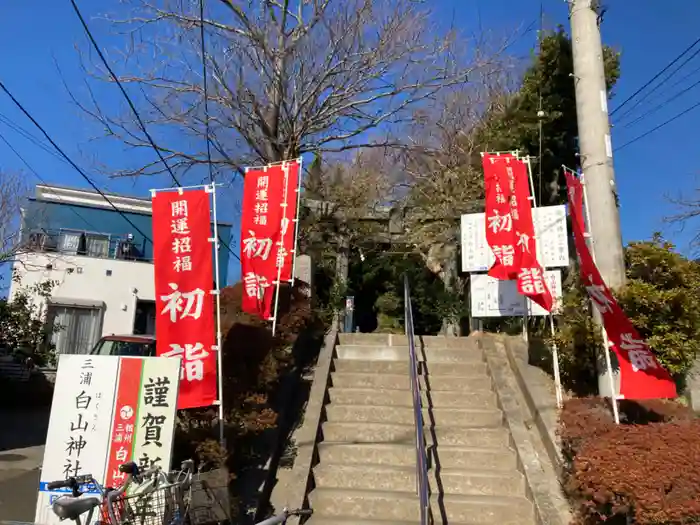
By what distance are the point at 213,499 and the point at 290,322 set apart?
406 centimetres

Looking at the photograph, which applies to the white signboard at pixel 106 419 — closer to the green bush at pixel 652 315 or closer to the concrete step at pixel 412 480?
the concrete step at pixel 412 480

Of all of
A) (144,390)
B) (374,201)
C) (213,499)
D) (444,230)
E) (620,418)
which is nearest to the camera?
(213,499)

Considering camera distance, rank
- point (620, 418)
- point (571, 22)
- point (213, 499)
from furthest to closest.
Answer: point (571, 22), point (620, 418), point (213, 499)

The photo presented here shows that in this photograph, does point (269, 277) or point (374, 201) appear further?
point (374, 201)

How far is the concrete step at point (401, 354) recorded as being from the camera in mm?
7949

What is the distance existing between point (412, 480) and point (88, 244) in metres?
17.3

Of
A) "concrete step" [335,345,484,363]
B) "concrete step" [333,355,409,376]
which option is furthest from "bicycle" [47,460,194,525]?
"concrete step" [335,345,484,363]


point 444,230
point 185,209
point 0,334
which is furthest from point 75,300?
point 185,209

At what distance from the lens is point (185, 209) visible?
238 inches

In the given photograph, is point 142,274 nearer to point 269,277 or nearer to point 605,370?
point 269,277

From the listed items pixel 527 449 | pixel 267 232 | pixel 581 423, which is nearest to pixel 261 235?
pixel 267 232

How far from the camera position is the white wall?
16891 mm

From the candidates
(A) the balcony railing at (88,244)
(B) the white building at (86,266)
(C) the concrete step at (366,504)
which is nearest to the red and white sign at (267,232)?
(C) the concrete step at (366,504)

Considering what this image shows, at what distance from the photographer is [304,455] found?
5730mm
